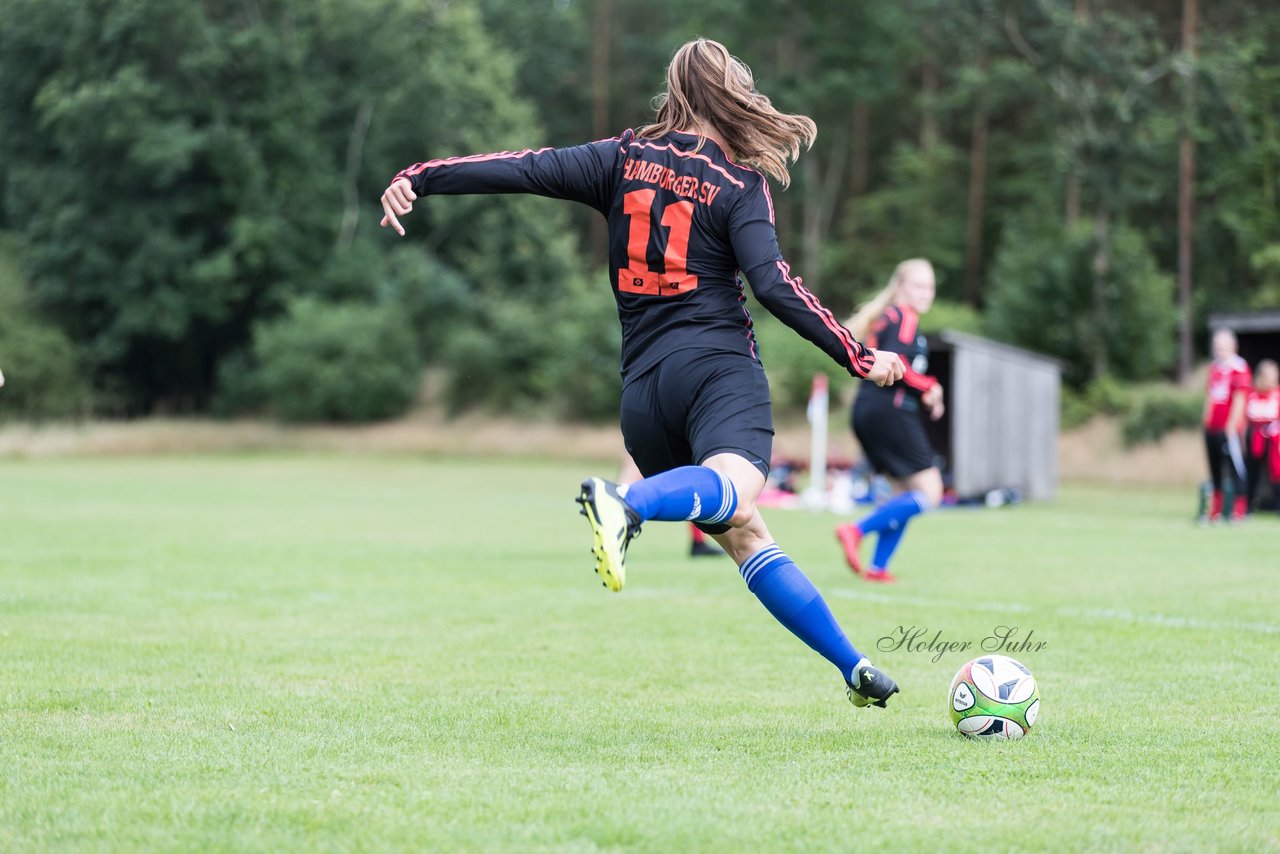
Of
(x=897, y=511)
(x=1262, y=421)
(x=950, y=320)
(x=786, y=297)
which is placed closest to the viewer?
(x=786, y=297)

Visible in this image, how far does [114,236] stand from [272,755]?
4179 cm

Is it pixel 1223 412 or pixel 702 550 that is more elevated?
pixel 1223 412

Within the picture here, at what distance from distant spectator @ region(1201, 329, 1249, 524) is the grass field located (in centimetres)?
489

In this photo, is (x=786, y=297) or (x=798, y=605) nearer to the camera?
(x=786, y=297)

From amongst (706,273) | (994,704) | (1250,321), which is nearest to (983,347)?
(1250,321)

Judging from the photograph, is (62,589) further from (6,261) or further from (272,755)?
(6,261)

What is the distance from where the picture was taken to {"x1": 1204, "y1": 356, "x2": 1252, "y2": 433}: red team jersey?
1691cm

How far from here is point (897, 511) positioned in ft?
32.3

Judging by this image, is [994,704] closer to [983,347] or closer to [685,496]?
[685,496]

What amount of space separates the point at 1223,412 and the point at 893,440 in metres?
8.82

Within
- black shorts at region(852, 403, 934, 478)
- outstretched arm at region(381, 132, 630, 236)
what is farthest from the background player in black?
outstretched arm at region(381, 132, 630, 236)

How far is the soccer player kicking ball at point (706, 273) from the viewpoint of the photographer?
466cm

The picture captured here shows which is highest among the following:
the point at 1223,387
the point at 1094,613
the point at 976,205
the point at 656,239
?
the point at 976,205

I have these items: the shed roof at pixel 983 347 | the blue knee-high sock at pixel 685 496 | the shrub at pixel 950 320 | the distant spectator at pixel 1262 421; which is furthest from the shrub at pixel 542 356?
the blue knee-high sock at pixel 685 496
